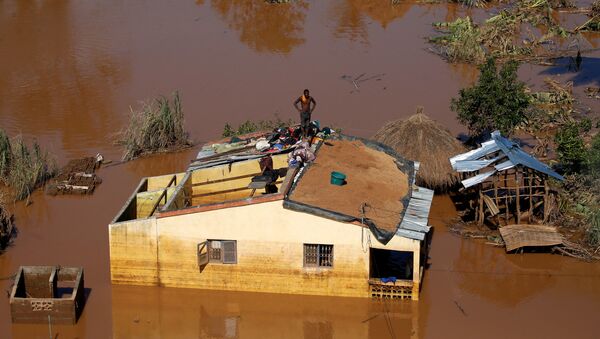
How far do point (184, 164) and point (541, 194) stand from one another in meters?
8.61

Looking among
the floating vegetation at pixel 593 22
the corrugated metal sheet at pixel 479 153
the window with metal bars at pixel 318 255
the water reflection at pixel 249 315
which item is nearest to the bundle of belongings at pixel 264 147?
the window with metal bars at pixel 318 255

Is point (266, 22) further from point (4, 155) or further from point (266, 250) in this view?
point (266, 250)

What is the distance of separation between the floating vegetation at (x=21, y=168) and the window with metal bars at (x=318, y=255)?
299 inches

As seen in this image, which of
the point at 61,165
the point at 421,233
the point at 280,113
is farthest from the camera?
the point at 280,113

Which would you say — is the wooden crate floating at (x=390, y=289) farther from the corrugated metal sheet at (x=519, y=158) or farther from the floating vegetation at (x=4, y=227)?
the floating vegetation at (x=4, y=227)

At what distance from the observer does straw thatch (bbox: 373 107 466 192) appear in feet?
63.6

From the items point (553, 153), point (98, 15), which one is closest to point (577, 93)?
point (553, 153)

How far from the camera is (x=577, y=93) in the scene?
1033 inches

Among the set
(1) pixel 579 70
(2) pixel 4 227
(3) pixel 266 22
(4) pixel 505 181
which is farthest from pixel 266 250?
(3) pixel 266 22

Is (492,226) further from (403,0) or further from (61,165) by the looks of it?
(403,0)

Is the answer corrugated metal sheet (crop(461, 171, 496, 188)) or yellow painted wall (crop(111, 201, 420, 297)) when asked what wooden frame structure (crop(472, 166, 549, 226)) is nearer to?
corrugated metal sheet (crop(461, 171, 496, 188))

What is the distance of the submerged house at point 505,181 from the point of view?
17.7 m

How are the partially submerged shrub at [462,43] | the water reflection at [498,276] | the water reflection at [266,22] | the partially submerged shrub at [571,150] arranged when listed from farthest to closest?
the water reflection at [266,22]
the partially submerged shrub at [462,43]
the partially submerged shrub at [571,150]
the water reflection at [498,276]

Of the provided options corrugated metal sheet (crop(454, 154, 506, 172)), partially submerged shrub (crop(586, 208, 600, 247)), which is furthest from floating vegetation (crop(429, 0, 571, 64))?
partially submerged shrub (crop(586, 208, 600, 247))
